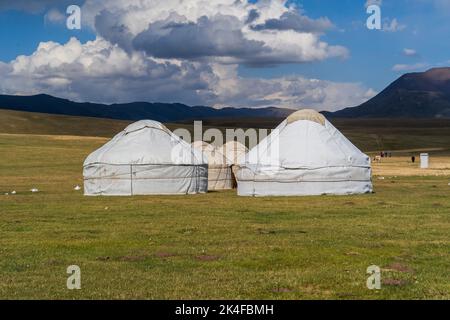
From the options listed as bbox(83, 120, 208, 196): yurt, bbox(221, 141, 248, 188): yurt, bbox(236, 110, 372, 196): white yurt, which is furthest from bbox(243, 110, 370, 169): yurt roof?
bbox(221, 141, 248, 188): yurt

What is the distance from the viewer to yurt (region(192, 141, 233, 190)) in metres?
35.9

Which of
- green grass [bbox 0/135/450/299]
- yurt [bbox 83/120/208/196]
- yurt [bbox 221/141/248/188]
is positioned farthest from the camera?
yurt [bbox 221/141/248/188]

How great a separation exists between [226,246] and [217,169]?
70.4 feet

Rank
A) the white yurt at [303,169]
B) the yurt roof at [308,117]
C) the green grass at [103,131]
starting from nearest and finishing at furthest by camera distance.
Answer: the white yurt at [303,169] → the yurt roof at [308,117] → the green grass at [103,131]

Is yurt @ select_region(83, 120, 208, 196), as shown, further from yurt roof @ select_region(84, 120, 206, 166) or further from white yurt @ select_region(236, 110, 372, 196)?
white yurt @ select_region(236, 110, 372, 196)

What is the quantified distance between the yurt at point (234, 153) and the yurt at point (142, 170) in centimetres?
509

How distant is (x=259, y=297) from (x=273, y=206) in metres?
14.7

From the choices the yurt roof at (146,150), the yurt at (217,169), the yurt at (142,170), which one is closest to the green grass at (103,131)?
the yurt at (217,169)

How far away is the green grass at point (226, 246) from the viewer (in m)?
10.2

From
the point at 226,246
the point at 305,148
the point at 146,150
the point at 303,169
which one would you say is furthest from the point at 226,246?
the point at 146,150

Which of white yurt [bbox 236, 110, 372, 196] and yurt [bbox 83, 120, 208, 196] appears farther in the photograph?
yurt [bbox 83, 120, 208, 196]

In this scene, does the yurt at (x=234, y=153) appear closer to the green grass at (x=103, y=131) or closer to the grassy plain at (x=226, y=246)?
the grassy plain at (x=226, y=246)

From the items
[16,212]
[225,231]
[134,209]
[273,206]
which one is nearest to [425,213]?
[273,206]

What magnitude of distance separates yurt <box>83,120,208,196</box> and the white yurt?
260 centimetres
